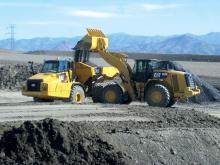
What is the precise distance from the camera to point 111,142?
48.0 ft

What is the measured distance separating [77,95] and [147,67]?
319cm

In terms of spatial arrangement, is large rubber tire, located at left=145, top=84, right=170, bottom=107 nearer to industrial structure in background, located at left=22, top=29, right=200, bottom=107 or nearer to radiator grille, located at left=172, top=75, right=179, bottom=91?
industrial structure in background, located at left=22, top=29, right=200, bottom=107

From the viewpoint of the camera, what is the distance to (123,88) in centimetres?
2639

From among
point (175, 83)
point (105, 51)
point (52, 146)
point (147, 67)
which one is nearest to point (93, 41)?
point (105, 51)

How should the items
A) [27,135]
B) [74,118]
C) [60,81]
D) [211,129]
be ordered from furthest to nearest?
1. [60,81]
2. [74,118]
3. [211,129]
4. [27,135]

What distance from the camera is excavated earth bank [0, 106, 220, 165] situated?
43.4 feet

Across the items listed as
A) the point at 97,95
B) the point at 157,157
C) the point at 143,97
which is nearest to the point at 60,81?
the point at 97,95

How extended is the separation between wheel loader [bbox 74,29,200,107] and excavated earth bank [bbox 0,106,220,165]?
6.74 meters

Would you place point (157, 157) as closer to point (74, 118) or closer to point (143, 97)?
point (74, 118)

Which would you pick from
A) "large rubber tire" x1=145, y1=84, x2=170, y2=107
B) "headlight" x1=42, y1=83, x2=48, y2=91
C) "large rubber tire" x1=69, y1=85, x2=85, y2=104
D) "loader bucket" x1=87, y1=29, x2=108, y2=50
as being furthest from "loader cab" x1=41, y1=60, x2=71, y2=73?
"large rubber tire" x1=145, y1=84, x2=170, y2=107

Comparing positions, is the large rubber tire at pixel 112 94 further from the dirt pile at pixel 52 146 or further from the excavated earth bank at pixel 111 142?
the dirt pile at pixel 52 146

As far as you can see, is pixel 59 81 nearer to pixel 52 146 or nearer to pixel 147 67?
pixel 147 67

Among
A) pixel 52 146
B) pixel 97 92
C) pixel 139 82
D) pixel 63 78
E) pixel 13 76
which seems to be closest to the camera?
pixel 52 146

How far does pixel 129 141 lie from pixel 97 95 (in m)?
11.6
